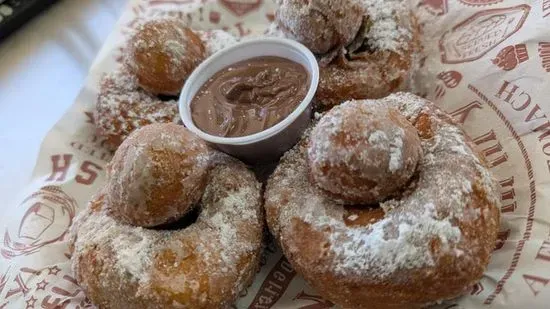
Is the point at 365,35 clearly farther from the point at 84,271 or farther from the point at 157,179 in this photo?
the point at 84,271

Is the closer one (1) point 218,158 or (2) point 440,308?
(2) point 440,308

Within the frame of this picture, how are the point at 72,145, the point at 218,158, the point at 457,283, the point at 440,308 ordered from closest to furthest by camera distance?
the point at 457,283 → the point at 440,308 → the point at 218,158 → the point at 72,145

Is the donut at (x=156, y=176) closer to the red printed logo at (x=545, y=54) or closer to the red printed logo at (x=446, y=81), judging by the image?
the red printed logo at (x=446, y=81)

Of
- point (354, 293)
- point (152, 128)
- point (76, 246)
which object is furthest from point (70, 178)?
point (354, 293)

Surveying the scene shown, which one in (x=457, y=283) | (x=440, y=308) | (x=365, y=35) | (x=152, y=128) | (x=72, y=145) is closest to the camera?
(x=457, y=283)

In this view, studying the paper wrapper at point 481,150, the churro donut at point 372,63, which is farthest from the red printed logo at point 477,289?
the churro donut at point 372,63

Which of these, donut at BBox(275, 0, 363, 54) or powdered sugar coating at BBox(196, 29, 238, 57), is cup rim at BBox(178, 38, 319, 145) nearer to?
donut at BBox(275, 0, 363, 54)
